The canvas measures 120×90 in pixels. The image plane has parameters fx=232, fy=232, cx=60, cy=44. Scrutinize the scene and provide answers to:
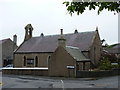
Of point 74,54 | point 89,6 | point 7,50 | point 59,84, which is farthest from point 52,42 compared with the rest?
point 89,6

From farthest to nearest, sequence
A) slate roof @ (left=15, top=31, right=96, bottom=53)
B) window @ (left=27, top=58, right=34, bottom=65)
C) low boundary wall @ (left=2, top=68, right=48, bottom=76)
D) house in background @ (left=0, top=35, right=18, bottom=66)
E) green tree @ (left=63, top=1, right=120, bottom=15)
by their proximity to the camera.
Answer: house in background @ (left=0, top=35, right=18, bottom=66) < window @ (left=27, top=58, right=34, bottom=65) < slate roof @ (left=15, top=31, right=96, bottom=53) < low boundary wall @ (left=2, top=68, right=48, bottom=76) < green tree @ (left=63, top=1, right=120, bottom=15)

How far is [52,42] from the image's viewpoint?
48844 mm

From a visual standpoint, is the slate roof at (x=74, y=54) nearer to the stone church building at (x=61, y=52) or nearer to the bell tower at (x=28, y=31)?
the stone church building at (x=61, y=52)

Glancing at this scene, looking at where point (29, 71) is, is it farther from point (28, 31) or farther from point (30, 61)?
point (28, 31)

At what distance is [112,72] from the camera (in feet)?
112

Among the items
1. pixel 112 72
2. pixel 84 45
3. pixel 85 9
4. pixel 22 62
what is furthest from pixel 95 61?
pixel 85 9

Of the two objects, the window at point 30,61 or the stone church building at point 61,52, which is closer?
the stone church building at point 61,52

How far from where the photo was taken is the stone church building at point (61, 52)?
109ft

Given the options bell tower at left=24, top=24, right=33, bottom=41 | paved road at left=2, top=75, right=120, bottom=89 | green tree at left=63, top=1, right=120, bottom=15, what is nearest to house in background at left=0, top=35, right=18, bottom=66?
bell tower at left=24, top=24, right=33, bottom=41

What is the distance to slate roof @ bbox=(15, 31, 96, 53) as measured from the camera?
43.8 meters

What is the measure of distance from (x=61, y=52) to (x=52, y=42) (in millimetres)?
15224

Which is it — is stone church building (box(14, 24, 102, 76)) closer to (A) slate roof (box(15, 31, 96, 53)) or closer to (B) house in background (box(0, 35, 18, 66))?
(A) slate roof (box(15, 31, 96, 53))

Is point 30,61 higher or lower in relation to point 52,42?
lower

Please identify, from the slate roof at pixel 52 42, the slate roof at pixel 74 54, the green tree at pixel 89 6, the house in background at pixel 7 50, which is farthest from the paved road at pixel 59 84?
the house in background at pixel 7 50
